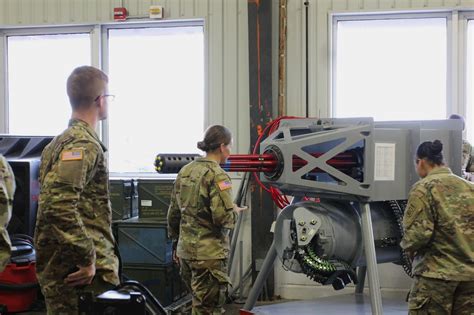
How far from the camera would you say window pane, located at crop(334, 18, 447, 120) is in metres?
5.71

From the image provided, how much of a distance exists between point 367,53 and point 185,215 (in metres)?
3.03

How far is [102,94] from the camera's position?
254 cm

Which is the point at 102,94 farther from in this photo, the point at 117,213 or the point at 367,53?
the point at 367,53

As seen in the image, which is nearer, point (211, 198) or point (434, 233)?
point (434, 233)

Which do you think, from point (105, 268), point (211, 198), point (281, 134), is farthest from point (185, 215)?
point (105, 268)

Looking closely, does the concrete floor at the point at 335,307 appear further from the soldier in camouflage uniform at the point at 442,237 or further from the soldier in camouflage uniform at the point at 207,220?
the soldier in camouflage uniform at the point at 442,237

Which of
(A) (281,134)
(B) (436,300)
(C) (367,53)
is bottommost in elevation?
(B) (436,300)

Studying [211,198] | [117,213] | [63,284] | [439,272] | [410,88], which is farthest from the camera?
[410,88]

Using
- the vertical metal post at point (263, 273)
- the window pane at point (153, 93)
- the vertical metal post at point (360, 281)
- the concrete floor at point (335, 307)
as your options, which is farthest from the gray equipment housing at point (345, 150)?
the window pane at point (153, 93)

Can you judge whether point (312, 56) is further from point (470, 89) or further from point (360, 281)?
point (360, 281)

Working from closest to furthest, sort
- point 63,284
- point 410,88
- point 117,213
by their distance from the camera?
point 63,284 → point 117,213 → point 410,88

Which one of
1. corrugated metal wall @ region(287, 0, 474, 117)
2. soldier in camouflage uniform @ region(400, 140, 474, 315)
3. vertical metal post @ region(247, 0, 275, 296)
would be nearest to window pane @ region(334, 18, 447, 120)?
corrugated metal wall @ region(287, 0, 474, 117)

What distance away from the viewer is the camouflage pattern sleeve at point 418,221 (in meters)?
3.11

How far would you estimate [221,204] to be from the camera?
3648mm
